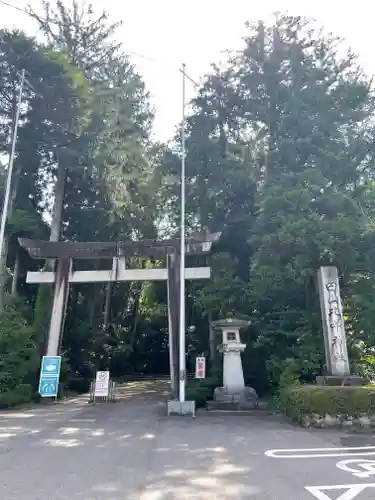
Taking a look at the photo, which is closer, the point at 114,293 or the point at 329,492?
the point at 329,492

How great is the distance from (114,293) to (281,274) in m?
14.4

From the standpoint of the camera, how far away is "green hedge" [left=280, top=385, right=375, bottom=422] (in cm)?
858

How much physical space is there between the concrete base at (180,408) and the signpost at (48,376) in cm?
355

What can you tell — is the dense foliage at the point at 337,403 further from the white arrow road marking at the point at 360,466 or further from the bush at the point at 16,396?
the bush at the point at 16,396

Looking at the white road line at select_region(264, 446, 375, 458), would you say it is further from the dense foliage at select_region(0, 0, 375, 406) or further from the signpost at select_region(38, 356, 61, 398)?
the signpost at select_region(38, 356, 61, 398)

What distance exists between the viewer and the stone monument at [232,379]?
12.1 metres

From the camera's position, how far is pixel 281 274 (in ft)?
38.8

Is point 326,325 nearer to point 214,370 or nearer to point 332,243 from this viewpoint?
point 332,243

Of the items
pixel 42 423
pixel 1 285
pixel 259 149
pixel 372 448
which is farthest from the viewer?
pixel 259 149

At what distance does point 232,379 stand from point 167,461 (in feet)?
26.0

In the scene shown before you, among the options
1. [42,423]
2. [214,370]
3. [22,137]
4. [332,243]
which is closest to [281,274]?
[332,243]

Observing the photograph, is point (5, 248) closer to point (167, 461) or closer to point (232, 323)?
point (232, 323)

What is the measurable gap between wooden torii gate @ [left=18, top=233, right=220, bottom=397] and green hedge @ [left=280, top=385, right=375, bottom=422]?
5.82m

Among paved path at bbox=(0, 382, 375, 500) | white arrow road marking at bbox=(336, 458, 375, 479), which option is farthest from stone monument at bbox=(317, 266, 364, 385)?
white arrow road marking at bbox=(336, 458, 375, 479)
